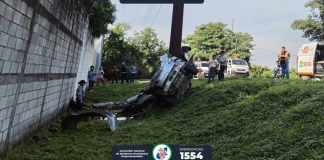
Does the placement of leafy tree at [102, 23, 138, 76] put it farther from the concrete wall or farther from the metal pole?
the concrete wall

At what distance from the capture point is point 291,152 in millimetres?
6809

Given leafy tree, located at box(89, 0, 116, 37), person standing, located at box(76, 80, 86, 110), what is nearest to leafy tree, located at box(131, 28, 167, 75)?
leafy tree, located at box(89, 0, 116, 37)

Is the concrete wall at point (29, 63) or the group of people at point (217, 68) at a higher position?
the group of people at point (217, 68)

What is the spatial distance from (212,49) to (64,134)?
4885cm

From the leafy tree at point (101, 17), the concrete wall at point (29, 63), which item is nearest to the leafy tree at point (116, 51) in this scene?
the leafy tree at point (101, 17)

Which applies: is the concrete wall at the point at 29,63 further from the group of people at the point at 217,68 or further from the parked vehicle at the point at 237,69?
the parked vehicle at the point at 237,69

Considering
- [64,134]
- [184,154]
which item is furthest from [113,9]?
[184,154]

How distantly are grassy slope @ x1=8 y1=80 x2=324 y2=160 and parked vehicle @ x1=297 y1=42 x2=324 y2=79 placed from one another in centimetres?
911

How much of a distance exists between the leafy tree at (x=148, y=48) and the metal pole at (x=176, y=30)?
85.3ft

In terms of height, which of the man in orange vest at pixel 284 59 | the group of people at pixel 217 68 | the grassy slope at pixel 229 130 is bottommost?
the grassy slope at pixel 229 130

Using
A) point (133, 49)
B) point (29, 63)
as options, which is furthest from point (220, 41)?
point (29, 63)

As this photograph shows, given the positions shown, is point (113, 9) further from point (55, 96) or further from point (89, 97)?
point (55, 96)

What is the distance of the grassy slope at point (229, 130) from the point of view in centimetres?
725

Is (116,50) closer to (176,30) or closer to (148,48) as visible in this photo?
(148,48)
